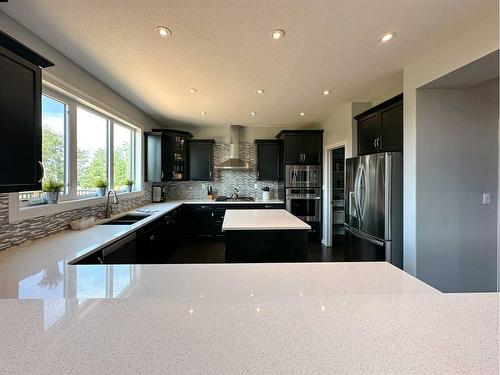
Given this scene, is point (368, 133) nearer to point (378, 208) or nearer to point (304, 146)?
point (378, 208)

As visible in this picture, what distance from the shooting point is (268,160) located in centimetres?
538

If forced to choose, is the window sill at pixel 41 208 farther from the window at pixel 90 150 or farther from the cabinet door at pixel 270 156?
the cabinet door at pixel 270 156

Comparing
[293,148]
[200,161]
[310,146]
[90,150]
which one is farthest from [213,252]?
[310,146]

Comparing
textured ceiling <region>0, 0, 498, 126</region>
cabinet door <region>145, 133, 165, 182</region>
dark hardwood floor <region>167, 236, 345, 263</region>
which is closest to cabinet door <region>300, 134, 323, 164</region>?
textured ceiling <region>0, 0, 498, 126</region>

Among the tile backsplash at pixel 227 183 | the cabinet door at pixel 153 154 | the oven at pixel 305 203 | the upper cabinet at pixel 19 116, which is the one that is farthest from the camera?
the tile backsplash at pixel 227 183

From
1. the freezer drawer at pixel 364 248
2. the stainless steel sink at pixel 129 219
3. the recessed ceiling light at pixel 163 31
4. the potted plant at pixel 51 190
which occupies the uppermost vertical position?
the recessed ceiling light at pixel 163 31

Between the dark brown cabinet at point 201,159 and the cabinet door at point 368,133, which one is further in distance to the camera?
the dark brown cabinet at point 201,159

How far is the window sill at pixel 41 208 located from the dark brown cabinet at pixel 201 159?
8.10 ft

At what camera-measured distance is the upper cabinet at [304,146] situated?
497 centimetres

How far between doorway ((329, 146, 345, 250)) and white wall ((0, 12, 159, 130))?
3766 mm

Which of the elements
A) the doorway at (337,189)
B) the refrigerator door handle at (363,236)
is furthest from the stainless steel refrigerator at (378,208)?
the doorway at (337,189)

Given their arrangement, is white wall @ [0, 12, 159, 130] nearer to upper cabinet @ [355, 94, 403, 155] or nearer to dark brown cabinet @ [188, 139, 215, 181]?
dark brown cabinet @ [188, 139, 215, 181]

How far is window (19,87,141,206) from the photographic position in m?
2.29

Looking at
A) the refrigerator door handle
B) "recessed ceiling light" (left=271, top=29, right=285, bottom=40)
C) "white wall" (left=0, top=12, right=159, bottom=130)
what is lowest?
the refrigerator door handle
